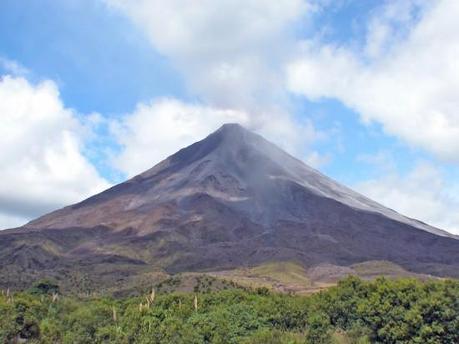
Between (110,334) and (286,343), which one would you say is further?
(110,334)

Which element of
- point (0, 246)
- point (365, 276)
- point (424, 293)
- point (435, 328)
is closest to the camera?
point (435, 328)

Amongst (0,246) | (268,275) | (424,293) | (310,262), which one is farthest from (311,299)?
(0,246)

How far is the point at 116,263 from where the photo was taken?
17675cm

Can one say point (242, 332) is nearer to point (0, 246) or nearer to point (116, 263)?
point (116, 263)

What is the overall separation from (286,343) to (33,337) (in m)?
29.8

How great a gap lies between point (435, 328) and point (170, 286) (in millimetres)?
77736

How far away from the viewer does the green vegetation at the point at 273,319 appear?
4706 centimetres

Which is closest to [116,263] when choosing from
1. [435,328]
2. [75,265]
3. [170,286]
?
[75,265]

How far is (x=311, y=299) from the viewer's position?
61656mm

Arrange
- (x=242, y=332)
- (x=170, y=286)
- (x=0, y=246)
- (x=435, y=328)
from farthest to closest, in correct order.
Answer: (x=0, y=246)
(x=170, y=286)
(x=242, y=332)
(x=435, y=328)

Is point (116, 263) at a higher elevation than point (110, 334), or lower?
higher

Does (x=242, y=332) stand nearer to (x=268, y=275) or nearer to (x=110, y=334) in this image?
(x=110, y=334)

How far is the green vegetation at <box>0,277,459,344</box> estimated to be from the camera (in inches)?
1853

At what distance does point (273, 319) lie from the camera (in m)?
56.8
